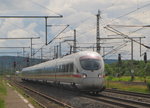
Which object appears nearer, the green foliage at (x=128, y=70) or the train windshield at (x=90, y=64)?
the train windshield at (x=90, y=64)

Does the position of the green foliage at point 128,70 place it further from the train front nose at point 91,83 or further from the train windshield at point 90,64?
the train front nose at point 91,83

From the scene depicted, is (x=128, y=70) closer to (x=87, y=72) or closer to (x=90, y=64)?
(x=90, y=64)

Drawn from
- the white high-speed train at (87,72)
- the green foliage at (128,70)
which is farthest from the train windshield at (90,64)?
the green foliage at (128,70)

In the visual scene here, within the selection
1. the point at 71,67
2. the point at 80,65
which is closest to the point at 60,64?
the point at 71,67

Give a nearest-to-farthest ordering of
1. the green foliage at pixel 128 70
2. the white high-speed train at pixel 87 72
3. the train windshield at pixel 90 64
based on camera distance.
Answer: the white high-speed train at pixel 87 72, the train windshield at pixel 90 64, the green foliage at pixel 128 70

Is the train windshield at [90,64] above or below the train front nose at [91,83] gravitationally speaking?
above

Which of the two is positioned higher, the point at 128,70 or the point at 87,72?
the point at 128,70

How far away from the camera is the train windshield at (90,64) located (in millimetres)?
29013

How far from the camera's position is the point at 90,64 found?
29.2m

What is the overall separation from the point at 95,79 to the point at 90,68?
99 centimetres

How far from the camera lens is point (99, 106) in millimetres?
20625

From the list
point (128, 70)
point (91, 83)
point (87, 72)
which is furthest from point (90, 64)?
point (128, 70)

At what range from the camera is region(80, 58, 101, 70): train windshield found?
2901 centimetres

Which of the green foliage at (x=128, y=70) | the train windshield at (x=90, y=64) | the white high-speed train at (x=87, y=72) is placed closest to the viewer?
the white high-speed train at (x=87, y=72)
